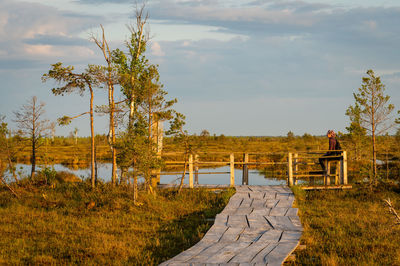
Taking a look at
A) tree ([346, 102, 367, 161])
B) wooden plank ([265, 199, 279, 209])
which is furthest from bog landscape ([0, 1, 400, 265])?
tree ([346, 102, 367, 161])

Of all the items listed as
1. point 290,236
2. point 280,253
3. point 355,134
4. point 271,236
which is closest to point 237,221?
point 271,236

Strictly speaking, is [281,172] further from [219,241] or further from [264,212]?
[219,241]

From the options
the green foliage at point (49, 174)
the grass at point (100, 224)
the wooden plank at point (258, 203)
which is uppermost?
the green foliage at point (49, 174)

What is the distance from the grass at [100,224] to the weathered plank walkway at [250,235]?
1.93 ft

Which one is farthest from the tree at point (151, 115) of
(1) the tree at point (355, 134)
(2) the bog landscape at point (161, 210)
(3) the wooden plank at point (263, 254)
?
(1) the tree at point (355, 134)

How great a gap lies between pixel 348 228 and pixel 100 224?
637 cm

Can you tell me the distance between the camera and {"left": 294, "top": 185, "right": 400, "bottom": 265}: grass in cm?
785

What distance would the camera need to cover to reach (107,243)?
869 cm

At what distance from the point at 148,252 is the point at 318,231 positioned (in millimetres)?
4281

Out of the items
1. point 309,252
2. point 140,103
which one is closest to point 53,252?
point 309,252

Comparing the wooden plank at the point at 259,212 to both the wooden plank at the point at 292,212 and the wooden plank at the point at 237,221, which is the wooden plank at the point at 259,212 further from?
the wooden plank at the point at 292,212

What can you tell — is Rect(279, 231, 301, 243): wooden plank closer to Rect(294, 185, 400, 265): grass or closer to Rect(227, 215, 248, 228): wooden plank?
Rect(294, 185, 400, 265): grass

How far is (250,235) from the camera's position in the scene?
8.85 m

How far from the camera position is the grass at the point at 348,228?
7.85 meters
